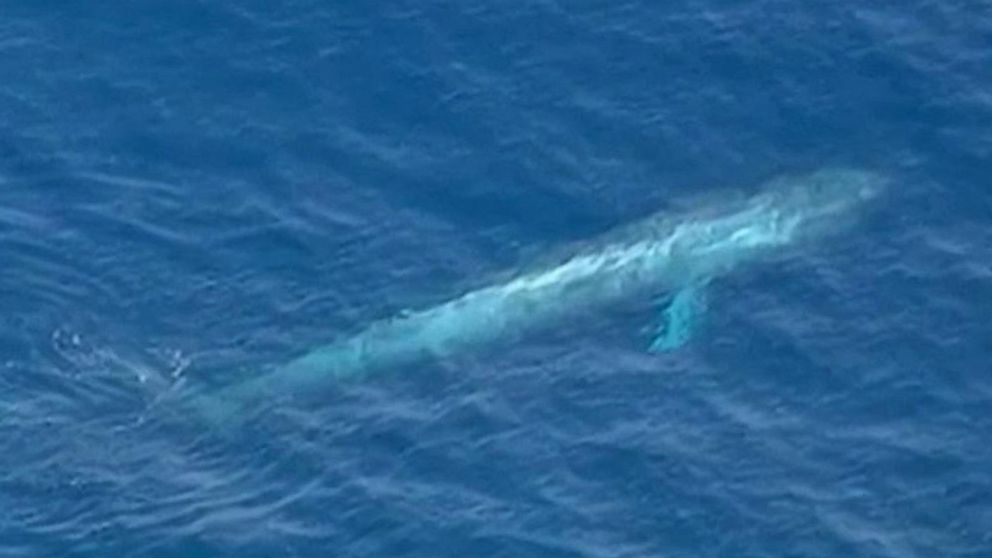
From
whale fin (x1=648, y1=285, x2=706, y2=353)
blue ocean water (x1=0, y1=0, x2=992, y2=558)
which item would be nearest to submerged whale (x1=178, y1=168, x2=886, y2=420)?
whale fin (x1=648, y1=285, x2=706, y2=353)

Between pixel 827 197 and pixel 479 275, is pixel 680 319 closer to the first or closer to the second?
pixel 479 275

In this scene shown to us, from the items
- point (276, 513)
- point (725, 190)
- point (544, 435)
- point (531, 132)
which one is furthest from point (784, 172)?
point (276, 513)

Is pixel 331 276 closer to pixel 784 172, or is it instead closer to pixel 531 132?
pixel 531 132

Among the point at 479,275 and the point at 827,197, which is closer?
the point at 479,275

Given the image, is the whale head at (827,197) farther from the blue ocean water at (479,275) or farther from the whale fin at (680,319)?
the whale fin at (680,319)

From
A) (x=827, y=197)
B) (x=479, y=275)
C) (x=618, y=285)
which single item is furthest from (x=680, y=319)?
(x=827, y=197)
